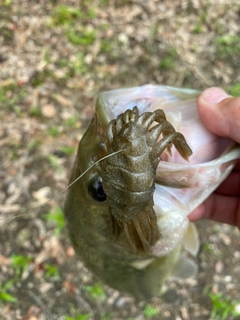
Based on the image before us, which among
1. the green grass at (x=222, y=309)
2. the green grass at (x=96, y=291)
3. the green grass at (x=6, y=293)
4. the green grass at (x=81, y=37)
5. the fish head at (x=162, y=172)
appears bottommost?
the green grass at (x=222, y=309)

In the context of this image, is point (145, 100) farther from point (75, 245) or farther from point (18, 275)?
point (18, 275)

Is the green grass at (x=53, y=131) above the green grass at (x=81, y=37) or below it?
below

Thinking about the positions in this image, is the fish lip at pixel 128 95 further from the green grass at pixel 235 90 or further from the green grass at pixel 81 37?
the green grass at pixel 81 37

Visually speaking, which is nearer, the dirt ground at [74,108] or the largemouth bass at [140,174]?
the largemouth bass at [140,174]

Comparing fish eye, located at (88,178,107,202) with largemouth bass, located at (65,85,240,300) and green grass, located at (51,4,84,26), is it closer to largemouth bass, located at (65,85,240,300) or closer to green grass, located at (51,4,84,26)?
largemouth bass, located at (65,85,240,300)

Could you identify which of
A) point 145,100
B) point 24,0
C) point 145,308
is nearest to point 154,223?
point 145,100

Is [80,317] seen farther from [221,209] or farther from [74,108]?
[74,108]

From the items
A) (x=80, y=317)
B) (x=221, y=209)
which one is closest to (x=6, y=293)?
(x=80, y=317)

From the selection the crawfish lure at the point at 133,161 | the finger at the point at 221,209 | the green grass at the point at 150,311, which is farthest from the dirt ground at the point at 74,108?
the crawfish lure at the point at 133,161
